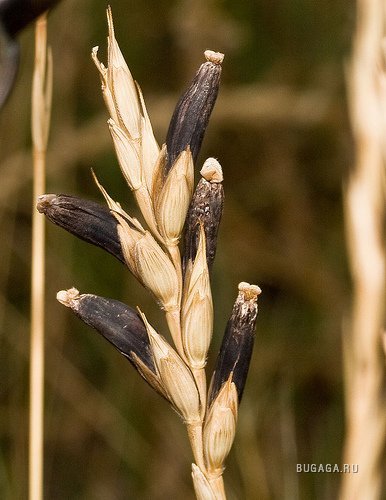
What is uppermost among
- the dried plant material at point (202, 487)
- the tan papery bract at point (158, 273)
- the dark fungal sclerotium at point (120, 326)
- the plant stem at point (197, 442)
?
the tan papery bract at point (158, 273)

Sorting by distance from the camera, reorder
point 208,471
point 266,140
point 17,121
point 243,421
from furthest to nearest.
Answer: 1. point 266,140
2. point 17,121
3. point 243,421
4. point 208,471

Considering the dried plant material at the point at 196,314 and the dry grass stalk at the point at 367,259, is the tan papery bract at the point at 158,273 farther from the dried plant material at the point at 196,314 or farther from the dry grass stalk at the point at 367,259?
the dry grass stalk at the point at 367,259

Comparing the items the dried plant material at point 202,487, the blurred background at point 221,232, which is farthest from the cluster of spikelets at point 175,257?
the blurred background at point 221,232

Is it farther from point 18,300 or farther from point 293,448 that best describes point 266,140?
point 293,448

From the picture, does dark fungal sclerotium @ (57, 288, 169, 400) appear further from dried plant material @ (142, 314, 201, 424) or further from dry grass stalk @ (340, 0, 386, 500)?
dry grass stalk @ (340, 0, 386, 500)

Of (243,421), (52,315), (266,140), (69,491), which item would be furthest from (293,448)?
(266,140)

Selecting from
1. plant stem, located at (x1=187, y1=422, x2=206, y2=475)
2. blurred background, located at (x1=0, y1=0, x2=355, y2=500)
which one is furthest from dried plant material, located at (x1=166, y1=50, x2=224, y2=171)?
blurred background, located at (x1=0, y1=0, x2=355, y2=500)

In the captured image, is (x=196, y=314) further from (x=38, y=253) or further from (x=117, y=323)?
(x=38, y=253)

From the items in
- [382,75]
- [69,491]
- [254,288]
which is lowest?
[69,491]
